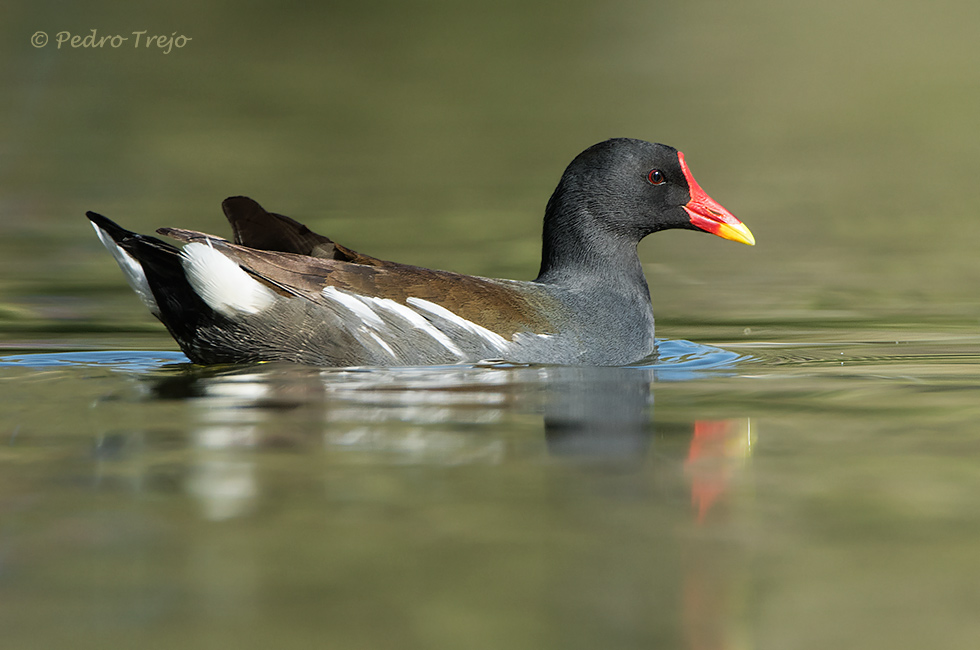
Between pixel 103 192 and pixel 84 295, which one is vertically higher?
pixel 103 192

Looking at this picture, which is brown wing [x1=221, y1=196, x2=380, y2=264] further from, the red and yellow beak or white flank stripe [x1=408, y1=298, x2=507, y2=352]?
the red and yellow beak

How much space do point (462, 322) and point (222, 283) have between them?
1.04 m

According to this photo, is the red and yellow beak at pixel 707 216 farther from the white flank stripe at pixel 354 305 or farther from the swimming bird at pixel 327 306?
the white flank stripe at pixel 354 305

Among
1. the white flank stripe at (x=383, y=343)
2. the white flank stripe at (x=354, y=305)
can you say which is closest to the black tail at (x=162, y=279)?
the white flank stripe at (x=354, y=305)

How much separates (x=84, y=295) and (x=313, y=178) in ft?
22.6

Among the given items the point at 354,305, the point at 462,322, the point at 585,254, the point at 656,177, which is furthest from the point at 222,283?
the point at 656,177

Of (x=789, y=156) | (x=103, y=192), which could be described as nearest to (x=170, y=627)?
(x=103, y=192)

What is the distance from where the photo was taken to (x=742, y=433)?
475cm

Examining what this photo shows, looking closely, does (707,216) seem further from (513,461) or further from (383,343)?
(513,461)

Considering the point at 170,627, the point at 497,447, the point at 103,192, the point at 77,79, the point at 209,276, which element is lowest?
the point at 170,627

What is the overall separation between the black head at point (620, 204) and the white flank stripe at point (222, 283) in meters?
1.81

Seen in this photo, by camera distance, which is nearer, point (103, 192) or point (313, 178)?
point (103, 192)

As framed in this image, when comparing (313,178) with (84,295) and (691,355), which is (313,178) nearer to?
(84,295)

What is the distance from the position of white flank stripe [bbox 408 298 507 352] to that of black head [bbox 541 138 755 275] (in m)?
1.14
